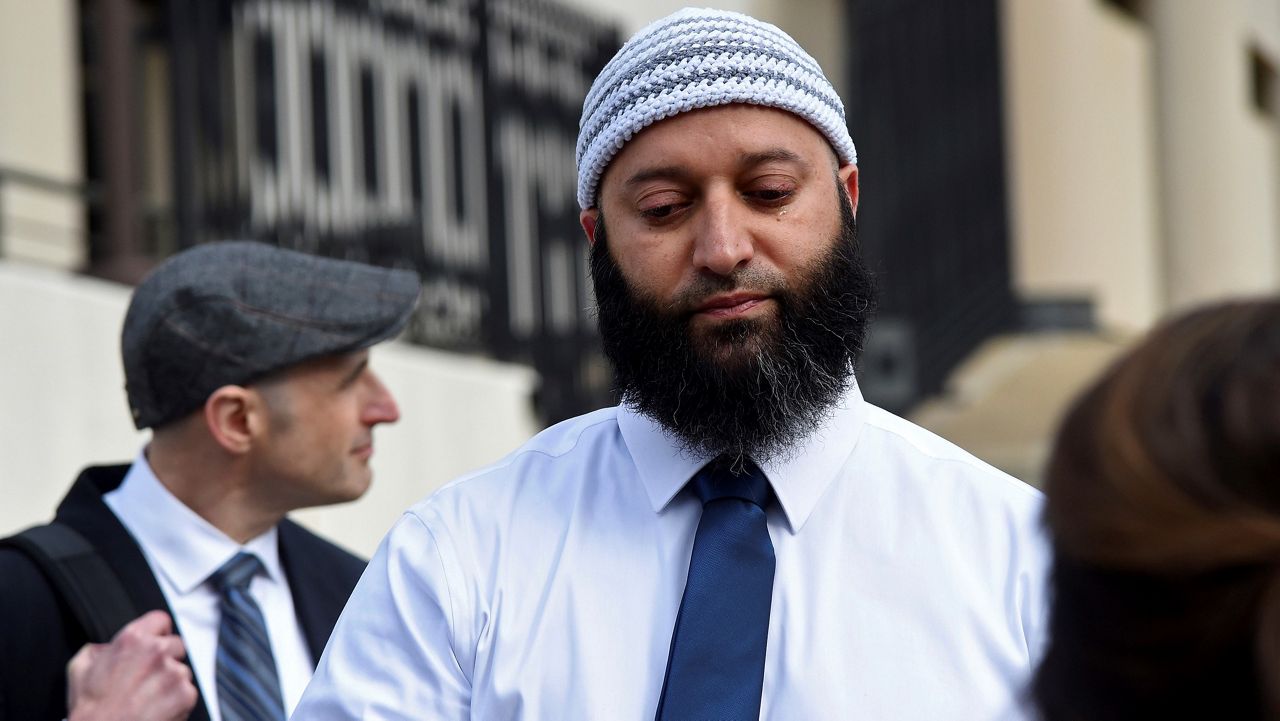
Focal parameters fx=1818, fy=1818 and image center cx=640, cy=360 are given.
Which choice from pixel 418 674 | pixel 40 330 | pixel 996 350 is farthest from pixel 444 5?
pixel 418 674

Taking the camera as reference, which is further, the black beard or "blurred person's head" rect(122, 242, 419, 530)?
"blurred person's head" rect(122, 242, 419, 530)

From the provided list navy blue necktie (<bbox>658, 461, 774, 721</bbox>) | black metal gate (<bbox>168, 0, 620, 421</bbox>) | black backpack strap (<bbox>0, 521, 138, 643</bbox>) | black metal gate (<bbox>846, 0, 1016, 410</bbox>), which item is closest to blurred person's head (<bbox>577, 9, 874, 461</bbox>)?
navy blue necktie (<bbox>658, 461, 774, 721</bbox>)

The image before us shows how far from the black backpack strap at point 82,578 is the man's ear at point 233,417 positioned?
Result: 0.40 meters

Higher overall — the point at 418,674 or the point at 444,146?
the point at 444,146

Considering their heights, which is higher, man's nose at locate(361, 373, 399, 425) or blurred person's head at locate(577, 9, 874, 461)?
blurred person's head at locate(577, 9, 874, 461)

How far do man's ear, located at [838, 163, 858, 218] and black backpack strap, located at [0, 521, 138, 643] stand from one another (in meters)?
1.46

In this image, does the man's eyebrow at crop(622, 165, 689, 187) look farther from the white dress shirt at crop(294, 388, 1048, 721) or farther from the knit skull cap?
the white dress shirt at crop(294, 388, 1048, 721)

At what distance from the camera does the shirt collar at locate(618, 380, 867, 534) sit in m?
2.41

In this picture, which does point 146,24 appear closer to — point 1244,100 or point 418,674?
point 418,674

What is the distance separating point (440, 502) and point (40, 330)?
10.3ft

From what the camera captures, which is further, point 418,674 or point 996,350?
point 996,350

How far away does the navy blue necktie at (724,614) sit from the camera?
2.19 metres

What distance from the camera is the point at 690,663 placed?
222 cm

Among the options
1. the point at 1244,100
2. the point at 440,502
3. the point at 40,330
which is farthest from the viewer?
the point at 1244,100
